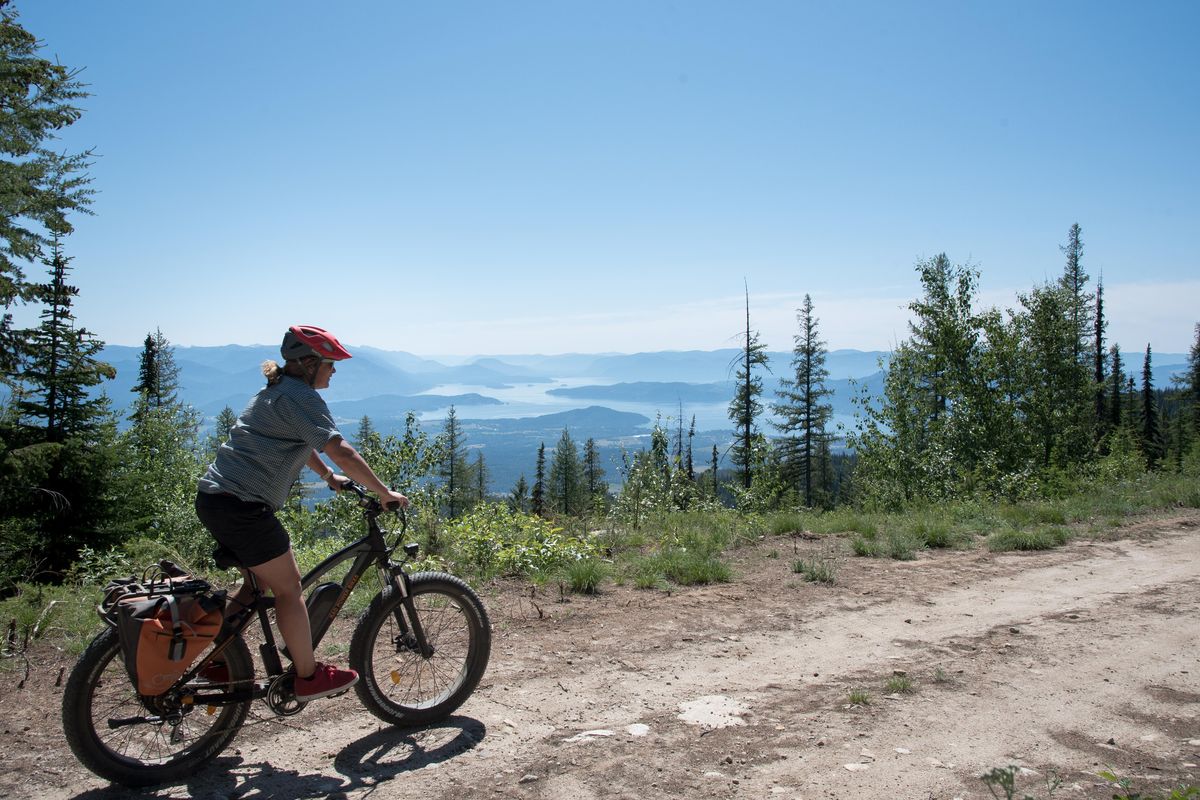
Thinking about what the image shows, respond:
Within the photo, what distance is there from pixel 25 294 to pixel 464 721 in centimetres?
1476

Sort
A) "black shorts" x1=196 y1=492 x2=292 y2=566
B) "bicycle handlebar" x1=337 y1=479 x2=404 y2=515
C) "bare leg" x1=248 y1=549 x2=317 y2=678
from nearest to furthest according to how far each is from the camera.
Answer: "black shorts" x1=196 y1=492 x2=292 y2=566 → "bare leg" x1=248 y1=549 x2=317 y2=678 → "bicycle handlebar" x1=337 y1=479 x2=404 y2=515

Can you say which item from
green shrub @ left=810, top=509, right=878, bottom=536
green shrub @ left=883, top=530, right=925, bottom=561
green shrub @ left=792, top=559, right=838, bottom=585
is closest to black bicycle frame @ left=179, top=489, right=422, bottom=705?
green shrub @ left=792, top=559, right=838, bottom=585

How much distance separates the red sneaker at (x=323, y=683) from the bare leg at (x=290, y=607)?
0.14ft

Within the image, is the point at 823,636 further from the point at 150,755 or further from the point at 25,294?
the point at 25,294

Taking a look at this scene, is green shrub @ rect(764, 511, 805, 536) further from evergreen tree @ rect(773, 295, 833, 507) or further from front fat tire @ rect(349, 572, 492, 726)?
evergreen tree @ rect(773, 295, 833, 507)

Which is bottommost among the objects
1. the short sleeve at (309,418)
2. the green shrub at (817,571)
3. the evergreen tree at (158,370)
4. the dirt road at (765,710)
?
the dirt road at (765,710)


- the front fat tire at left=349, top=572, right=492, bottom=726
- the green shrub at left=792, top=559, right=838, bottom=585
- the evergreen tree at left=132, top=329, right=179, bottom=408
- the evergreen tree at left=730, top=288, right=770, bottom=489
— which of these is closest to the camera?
the front fat tire at left=349, top=572, right=492, bottom=726

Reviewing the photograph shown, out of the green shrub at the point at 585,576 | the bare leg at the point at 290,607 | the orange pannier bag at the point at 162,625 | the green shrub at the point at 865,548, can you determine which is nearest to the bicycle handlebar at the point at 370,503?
the bare leg at the point at 290,607

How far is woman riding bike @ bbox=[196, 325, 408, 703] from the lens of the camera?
12.0ft

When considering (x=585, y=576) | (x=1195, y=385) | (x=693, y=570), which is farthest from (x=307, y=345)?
(x=1195, y=385)

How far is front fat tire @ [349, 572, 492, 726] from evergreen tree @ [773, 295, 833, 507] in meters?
45.3

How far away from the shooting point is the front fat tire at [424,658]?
423 cm

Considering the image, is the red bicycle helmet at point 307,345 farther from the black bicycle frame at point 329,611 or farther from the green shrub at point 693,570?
the green shrub at point 693,570

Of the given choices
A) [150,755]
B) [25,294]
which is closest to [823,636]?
[150,755]
